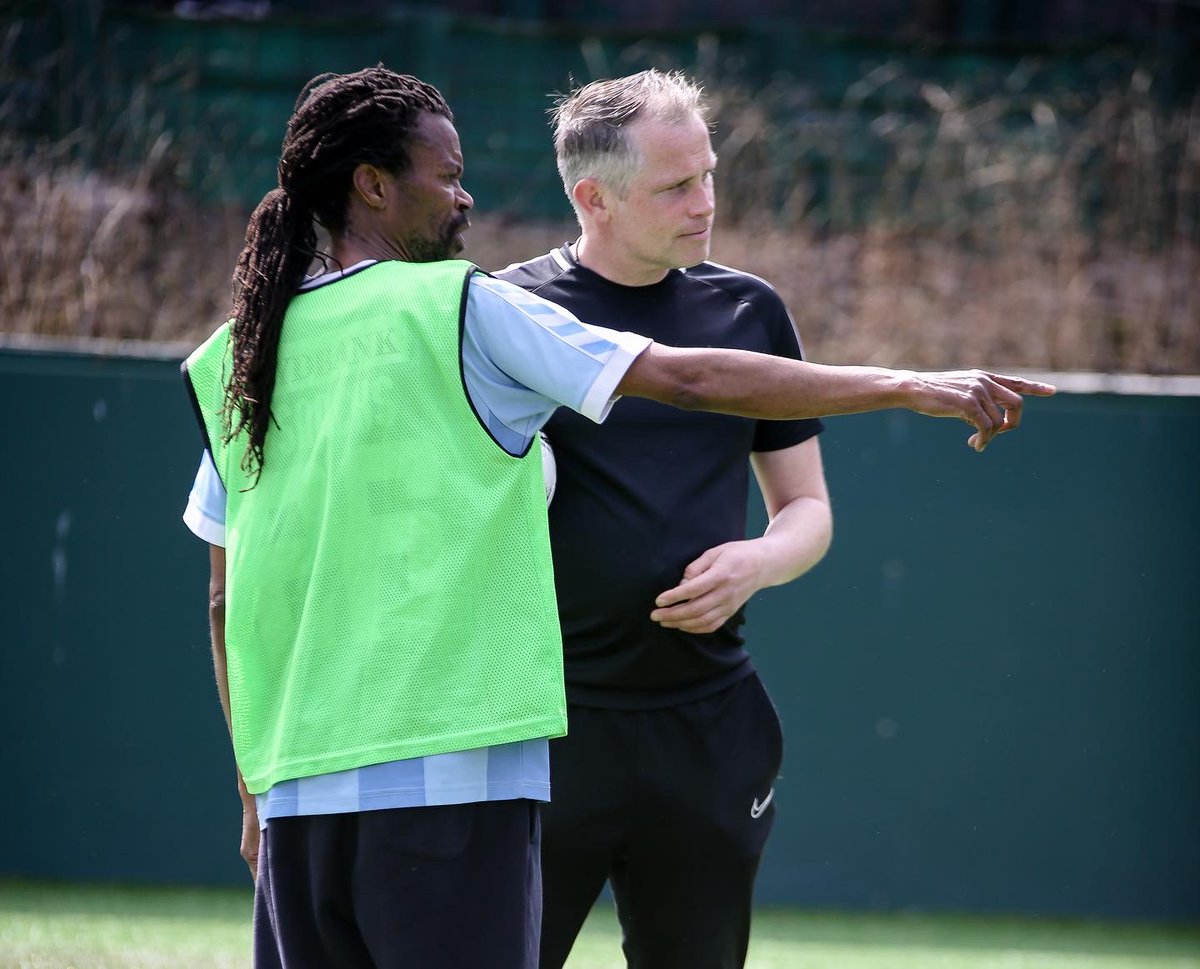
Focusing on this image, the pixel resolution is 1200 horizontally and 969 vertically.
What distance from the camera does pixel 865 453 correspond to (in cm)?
502

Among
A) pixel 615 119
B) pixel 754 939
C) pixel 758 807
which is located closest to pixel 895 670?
pixel 754 939

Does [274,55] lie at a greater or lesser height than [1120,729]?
greater

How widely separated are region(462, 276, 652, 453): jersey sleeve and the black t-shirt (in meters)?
0.66

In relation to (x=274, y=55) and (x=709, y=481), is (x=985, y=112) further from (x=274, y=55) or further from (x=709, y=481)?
(x=709, y=481)

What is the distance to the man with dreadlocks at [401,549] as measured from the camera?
69.7 inches

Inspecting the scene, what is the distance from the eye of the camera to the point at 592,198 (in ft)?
8.71

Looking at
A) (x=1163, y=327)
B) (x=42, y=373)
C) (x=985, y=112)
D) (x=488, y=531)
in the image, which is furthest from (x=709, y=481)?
(x=985, y=112)

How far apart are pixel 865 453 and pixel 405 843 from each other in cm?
349

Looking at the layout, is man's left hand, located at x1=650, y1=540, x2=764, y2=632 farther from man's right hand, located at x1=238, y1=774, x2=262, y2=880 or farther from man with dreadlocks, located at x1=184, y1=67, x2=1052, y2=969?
man's right hand, located at x1=238, y1=774, x2=262, y2=880

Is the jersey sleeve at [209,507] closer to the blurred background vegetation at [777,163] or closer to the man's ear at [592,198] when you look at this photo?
the man's ear at [592,198]

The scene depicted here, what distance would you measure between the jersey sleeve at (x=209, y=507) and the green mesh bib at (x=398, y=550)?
0.23 metres

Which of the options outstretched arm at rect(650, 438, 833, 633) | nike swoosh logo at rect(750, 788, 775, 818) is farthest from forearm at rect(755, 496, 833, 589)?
nike swoosh logo at rect(750, 788, 775, 818)

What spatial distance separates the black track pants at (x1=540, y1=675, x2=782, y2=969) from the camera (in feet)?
8.18

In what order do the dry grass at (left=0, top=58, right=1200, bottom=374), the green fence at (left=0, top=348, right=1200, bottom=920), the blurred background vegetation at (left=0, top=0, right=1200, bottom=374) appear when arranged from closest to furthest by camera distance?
the green fence at (left=0, top=348, right=1200, bottom=920) → the blurred background vegetation at (left=0, top=0, right=1200, bottom=374) → the dry grass at (left=0, top=58, right=1200, bottom=374)
